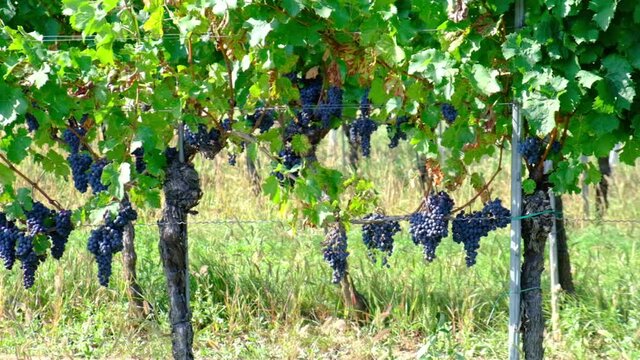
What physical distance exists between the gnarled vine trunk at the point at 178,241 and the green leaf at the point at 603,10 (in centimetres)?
184

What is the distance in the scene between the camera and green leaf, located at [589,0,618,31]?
364cm

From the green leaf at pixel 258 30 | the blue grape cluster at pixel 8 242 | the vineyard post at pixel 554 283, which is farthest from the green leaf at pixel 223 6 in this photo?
the vineyard post at pixel 554 283

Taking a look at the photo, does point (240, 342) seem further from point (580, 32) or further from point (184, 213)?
point (580, 32)

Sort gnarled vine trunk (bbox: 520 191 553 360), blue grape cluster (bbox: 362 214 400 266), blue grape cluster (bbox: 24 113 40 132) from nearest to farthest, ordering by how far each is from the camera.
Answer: gnarled vine trunk (bbox: 520 191 553 360) → blue grape cluster (bbox: 24 113 40 132) → blue grape cluster (bbox: 362 214 400 266)

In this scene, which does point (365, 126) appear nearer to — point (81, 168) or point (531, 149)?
point (531, 149)

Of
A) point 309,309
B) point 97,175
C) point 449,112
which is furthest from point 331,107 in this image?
point 309,309

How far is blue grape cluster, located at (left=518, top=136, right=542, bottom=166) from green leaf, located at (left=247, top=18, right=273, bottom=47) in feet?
3.81

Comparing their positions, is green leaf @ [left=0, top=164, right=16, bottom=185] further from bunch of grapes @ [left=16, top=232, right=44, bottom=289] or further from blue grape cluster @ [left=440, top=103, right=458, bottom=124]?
blue grape cluster @ [left=440, top=103, right=458, bottom=124]

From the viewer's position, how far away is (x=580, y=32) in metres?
3.77

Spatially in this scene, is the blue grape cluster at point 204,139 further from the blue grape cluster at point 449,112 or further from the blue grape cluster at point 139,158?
the blue grape cluster at point 449,112

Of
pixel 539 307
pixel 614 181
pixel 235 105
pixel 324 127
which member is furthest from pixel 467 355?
pixel 614 181

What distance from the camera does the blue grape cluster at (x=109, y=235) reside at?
14.5ft

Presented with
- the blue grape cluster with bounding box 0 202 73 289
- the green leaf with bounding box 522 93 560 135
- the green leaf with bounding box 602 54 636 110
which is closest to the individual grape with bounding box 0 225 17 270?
the blue grape cluster with bounding box 0 202 73 289

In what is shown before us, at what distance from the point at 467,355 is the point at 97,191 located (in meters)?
2.10
